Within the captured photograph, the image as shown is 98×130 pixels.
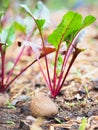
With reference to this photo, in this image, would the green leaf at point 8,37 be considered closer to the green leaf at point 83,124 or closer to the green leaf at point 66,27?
the green leaf at point 66,27

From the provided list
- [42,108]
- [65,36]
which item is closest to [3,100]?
[42,108]

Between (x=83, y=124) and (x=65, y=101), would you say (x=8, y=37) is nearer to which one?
(x=65, y=101)

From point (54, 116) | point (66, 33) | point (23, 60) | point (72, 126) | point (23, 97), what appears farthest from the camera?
point (23, 60)

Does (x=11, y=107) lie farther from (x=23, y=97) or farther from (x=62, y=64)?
(x=62, y=64)

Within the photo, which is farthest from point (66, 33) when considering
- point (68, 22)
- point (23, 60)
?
point (23, 60)

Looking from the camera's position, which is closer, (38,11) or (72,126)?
(72,126)

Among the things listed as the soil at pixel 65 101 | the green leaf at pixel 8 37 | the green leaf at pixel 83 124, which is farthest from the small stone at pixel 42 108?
the green leaf at pixel 8 37
